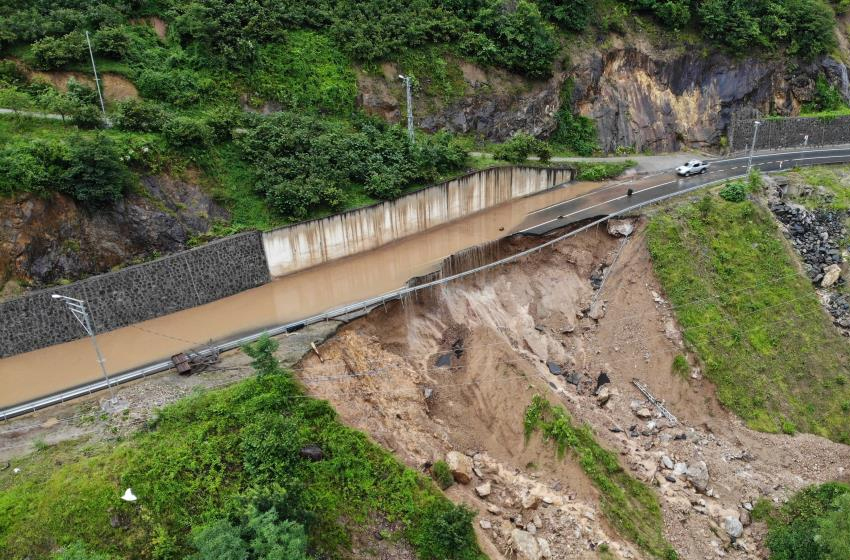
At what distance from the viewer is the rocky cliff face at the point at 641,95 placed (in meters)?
39.5

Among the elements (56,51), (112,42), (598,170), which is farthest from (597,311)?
(56,51)

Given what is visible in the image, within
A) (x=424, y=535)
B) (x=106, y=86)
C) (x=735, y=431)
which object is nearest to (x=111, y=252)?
(x=106, y=86)

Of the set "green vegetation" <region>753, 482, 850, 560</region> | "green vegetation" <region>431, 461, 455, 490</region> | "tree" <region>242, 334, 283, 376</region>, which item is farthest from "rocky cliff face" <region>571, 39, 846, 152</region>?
"tree" <region>242, 334, 283, 376</region>

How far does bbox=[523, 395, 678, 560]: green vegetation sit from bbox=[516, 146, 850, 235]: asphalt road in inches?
460

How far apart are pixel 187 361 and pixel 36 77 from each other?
760 inches

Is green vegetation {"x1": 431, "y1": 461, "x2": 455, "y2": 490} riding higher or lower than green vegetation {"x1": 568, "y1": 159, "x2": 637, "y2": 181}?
lower

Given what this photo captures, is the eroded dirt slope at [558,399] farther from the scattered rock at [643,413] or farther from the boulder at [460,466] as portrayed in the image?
the boulder at [460,466]

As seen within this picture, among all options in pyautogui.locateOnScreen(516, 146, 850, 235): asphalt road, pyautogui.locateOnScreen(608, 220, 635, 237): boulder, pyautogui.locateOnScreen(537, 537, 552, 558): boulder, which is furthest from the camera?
pyautogui.locateOnScreen(516, 146, 850, 235): asphalt road

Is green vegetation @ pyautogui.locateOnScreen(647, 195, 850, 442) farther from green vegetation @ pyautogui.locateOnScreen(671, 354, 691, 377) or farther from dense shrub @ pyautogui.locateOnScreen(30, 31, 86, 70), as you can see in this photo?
dense shrub @ pyautogui.locateOnScreen(30, 31, 86, 70)

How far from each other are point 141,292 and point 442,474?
50.7ft

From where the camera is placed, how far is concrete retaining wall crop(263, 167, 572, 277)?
30.2m

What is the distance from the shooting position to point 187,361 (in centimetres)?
2266

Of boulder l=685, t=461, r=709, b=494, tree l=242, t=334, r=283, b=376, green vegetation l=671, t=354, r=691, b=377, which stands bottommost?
boulder l=685, t=461, r=709, b=494

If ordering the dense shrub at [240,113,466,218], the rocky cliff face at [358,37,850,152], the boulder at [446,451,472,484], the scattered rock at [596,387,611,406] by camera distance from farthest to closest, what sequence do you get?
the rocky cliff face at [358,37,850,152] → the dense shrub at [240,113,466,218] → the scattered rock at [596,387,611,406] → the boulder at [446,451,472,484]
